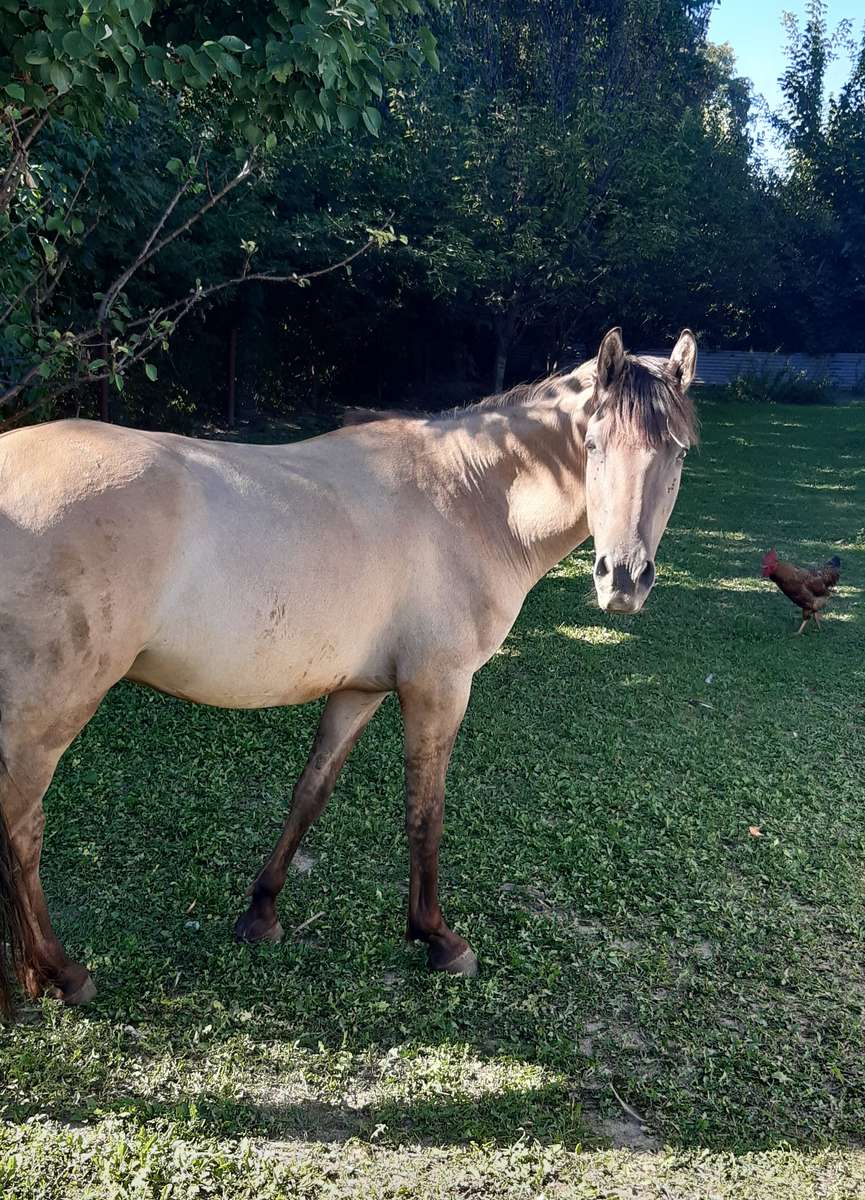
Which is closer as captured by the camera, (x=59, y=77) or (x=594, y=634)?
(x=59, y=77)

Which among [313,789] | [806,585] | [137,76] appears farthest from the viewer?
[806,585]

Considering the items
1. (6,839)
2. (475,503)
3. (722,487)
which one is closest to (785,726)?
(475,503)

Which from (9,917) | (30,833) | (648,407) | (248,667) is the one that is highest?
(648,407)

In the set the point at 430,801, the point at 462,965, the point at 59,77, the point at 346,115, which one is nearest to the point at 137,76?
the point at 59,77

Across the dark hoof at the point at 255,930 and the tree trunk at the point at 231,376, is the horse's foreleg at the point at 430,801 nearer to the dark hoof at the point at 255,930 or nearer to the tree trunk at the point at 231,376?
the dark hoof at the point at 255,930

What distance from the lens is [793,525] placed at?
1102 centimetres

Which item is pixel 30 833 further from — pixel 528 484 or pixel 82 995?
pixel 528 484

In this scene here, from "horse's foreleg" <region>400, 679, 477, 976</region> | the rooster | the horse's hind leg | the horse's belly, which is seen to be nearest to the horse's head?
"horse's foreleg" <region>400, 679, 477, 976</region>

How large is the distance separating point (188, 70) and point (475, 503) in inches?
67.6

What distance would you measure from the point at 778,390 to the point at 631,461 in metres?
26.0

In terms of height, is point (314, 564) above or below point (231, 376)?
below

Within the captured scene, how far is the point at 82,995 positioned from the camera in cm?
263

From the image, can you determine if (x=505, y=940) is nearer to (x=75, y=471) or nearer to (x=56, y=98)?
(x=75, y=471)

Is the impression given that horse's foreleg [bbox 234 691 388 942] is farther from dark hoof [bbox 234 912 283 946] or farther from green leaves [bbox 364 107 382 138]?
green leaves [bbox 364 107 382 138]
